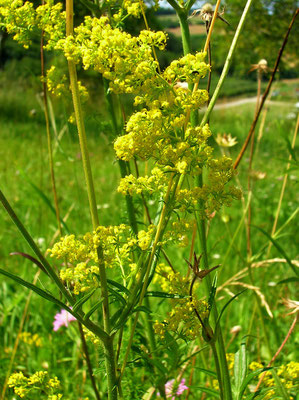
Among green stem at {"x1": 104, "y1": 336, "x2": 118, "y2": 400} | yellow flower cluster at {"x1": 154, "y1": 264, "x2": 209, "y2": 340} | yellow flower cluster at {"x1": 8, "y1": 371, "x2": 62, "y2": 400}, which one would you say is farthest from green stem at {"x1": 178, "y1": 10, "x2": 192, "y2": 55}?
yellow flower cluster at {"x1": 8, "y1": 371, "x2": 62, "y2": 400}

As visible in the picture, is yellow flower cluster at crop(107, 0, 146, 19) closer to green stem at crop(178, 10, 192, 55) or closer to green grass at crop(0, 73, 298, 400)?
green stem at crop(178, 10, 192, 55)

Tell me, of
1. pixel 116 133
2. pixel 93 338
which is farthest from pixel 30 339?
pixel 116 133

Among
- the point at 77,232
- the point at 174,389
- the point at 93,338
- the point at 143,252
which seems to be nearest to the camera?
the point at 143,252

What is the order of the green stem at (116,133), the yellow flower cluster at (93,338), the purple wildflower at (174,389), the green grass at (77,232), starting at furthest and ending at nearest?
the green grass at (77,232), the purple wildflower at (174,389), the green stem at (116,133), the yellow flower cluster at (93,338)

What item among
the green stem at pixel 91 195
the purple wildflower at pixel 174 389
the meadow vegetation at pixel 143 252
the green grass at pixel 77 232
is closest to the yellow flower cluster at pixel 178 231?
the meadow vegetation at pixel 143 252

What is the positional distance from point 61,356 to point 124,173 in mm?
1032

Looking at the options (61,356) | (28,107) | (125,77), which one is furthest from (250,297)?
(28,107)

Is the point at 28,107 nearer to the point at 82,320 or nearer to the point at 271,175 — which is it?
the point at 271,175

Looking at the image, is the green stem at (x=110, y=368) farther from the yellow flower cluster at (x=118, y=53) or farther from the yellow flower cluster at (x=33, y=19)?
the yellow flower cluster at (x=33, y=19)

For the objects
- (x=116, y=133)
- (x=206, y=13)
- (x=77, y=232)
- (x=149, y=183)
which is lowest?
(x=149, y=183)

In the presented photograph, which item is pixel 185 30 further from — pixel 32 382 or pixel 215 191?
pixel 32 382

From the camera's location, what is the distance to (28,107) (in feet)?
27.8

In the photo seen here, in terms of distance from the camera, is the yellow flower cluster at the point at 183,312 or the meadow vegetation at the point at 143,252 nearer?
the meadow vegetation at the point at 143,252

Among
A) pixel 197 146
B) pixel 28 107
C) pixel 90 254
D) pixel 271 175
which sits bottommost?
pixel 90 254
